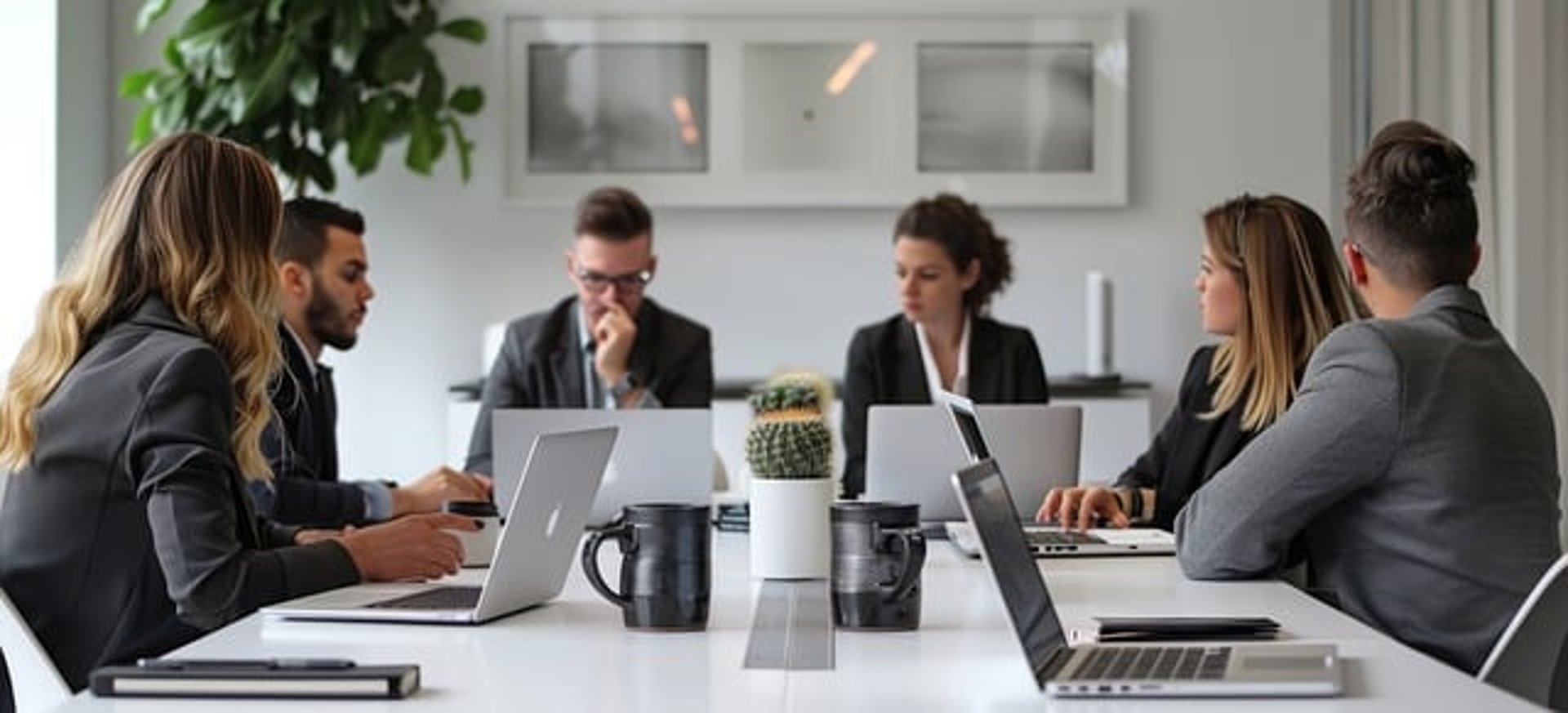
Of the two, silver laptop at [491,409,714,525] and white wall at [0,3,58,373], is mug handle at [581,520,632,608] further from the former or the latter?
white wall at [0,3,58,373]

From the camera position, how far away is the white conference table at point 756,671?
1.77m

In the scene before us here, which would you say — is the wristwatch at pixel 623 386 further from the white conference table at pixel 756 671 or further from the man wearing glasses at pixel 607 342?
the white conference table at pixel 756 671

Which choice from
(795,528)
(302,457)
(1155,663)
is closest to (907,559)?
(1155,663)

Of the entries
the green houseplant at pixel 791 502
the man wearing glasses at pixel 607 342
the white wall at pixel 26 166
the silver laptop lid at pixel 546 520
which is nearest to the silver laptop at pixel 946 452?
the green houseplant at pixel 791 502

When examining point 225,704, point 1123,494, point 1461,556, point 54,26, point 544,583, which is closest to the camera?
point 225,704

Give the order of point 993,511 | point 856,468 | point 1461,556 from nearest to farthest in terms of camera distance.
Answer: point 993,511 → point 1461,556 → point 856,468

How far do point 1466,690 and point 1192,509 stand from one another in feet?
3.07

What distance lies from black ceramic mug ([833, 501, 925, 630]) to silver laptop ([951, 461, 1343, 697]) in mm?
181

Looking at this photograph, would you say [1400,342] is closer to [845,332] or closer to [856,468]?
[856,468]

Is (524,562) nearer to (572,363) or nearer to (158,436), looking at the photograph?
(158,436)

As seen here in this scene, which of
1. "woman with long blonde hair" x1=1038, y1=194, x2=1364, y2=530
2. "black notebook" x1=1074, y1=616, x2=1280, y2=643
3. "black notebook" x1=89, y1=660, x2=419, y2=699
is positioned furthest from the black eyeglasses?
"black notebook" x1=89, y1=660, x2=419, y2=699

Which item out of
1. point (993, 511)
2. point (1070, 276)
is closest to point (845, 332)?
point (1070, 276)

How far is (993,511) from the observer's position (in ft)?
6.41

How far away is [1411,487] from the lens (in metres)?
2.62
